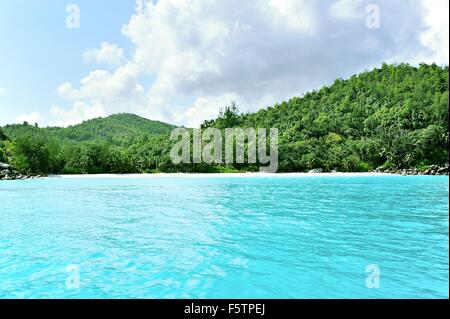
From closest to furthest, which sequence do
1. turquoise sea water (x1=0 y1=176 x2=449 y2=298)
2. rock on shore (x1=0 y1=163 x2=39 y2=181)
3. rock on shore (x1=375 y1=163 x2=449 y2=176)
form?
turquoise sea water (x1=0 y1=176 x2=449 y2=298) → rock on shore (x1=0 y1=163 x2=39 y2=181) → rock on shore (x1=375 y1=163 x2=449 y2=176)

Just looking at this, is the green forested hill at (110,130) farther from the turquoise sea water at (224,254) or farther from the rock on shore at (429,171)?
the turquoise sea water at (224,254)

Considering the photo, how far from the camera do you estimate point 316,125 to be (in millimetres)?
84812

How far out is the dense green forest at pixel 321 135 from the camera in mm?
57531

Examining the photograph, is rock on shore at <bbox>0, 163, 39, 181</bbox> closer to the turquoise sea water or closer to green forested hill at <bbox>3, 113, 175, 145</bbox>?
green forested hill at <bbox>3, 113, 175, 145</bbox>

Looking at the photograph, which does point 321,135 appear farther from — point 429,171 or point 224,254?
point 224,254

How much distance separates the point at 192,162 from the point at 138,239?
5044 centimetres

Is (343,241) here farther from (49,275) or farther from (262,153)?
(262,153)

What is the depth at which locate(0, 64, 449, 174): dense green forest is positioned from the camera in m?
57.5

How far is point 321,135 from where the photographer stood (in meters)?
81.2

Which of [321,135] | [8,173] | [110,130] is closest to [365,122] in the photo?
[321,135]

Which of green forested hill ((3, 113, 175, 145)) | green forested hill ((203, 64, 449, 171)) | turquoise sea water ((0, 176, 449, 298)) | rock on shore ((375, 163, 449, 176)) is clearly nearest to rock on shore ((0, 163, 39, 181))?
green forested hill ((3, 113, 175, 145))

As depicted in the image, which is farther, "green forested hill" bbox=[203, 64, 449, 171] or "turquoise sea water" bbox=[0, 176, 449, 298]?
"green forested hill" bbox=[203, 64, 449, 171]

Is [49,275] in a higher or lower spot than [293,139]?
lower
